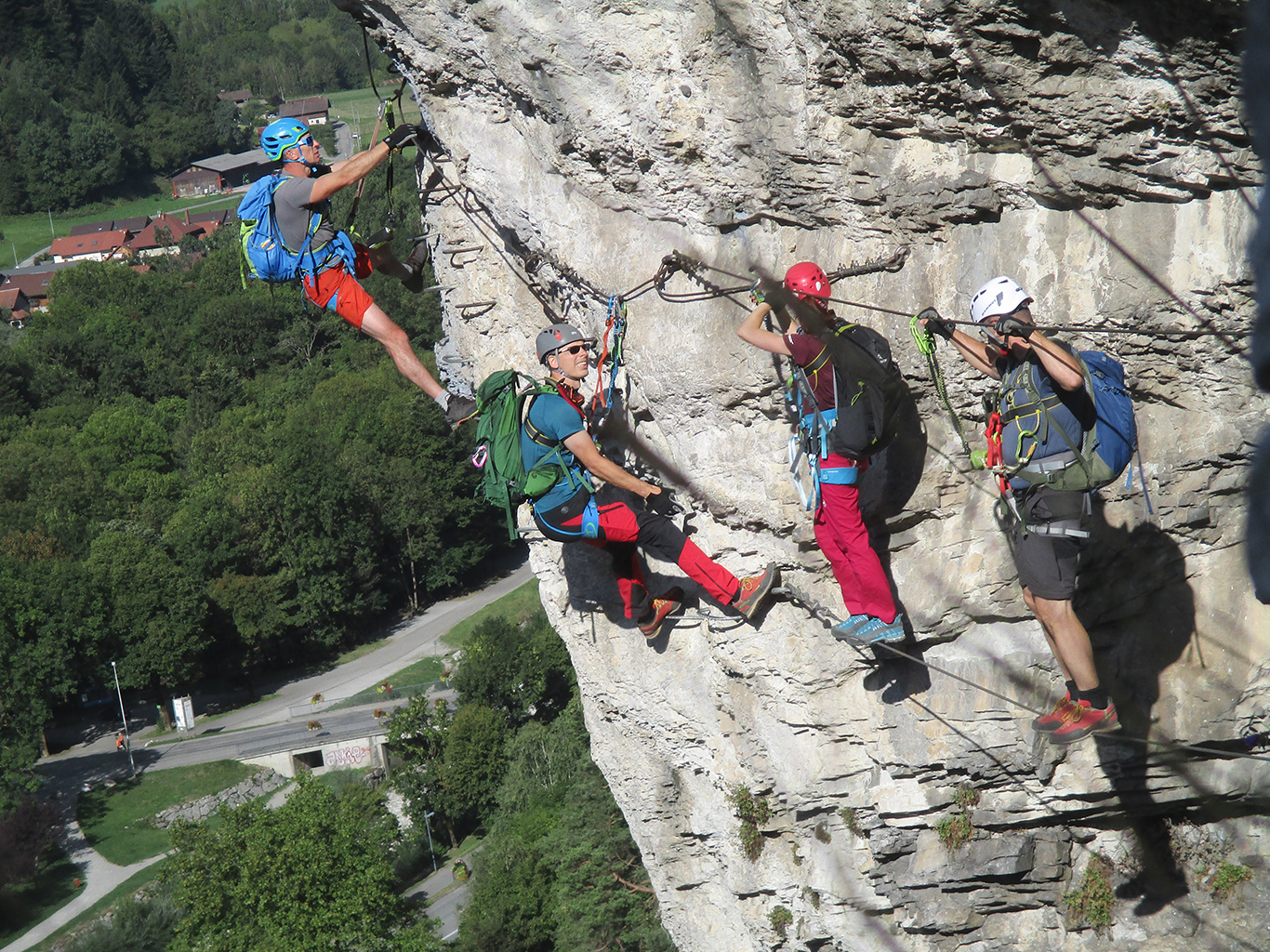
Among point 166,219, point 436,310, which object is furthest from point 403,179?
point 166,219

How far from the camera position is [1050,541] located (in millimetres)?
5316

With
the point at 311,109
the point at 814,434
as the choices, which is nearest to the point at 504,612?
the point at 814,434

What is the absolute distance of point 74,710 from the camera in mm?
42156

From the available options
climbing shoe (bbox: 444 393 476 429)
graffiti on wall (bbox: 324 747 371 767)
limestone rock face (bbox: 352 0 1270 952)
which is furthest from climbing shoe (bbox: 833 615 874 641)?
graffiti on wall (bbox: 324 747 371 767)

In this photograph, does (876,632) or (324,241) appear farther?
(324,241)

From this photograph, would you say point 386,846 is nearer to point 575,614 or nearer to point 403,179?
point 575,614

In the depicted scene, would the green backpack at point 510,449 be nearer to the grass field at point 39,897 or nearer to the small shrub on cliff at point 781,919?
the small shrub on cliff at point 781,919

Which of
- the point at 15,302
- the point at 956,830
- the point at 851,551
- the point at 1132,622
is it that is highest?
the point at 15,302

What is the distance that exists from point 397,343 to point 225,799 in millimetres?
32140

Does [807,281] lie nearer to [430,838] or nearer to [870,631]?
[870,631]

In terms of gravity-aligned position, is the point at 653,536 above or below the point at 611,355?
below

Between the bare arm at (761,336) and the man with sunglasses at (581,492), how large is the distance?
1094mm

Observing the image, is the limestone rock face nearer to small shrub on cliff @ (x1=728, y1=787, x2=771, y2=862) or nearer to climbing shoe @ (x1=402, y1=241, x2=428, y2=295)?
small shrub on cliff @ (x1=728, y1=787, x2=771, y2=862)

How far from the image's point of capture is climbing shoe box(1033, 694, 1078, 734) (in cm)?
568
